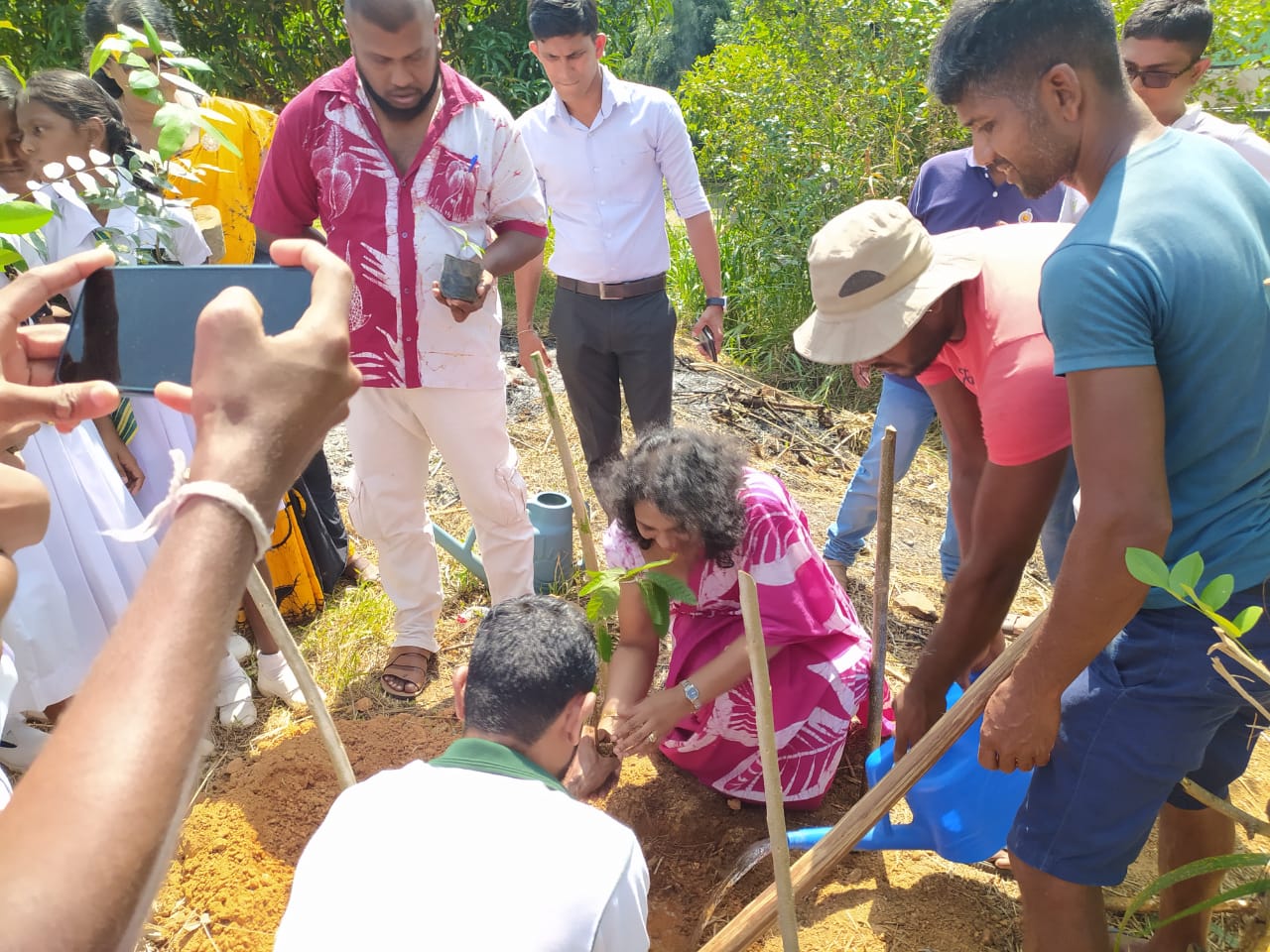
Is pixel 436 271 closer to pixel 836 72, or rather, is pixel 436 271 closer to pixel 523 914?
pixel 523 914

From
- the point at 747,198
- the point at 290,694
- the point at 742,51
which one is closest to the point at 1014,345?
the point at 290,694

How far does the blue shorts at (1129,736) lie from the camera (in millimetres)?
1562

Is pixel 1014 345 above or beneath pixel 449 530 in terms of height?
above

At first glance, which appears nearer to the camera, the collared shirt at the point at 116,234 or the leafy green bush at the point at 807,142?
the collared shirt at the point at 116,234

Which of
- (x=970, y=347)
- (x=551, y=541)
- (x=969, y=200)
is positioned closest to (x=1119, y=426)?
(x=970, y=347)

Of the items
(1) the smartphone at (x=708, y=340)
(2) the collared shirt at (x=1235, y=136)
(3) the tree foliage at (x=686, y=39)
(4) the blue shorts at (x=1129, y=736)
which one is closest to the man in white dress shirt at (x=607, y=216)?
(1) the smartphone at (x=708, y=340)

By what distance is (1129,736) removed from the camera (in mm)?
1596

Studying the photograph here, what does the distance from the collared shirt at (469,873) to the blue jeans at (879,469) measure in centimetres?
215

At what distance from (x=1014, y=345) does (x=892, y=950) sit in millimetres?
1400

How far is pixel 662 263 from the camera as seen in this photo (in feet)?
12.3

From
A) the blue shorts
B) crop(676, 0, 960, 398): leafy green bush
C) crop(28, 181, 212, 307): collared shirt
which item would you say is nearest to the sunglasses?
the blue shorts

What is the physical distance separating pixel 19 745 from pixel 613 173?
2.76 meters

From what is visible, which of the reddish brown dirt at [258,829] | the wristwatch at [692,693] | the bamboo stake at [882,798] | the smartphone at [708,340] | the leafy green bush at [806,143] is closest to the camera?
the bamboo stake at [882,798]

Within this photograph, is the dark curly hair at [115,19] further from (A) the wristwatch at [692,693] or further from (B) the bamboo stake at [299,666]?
(A) the wristwatch at [692,693]
